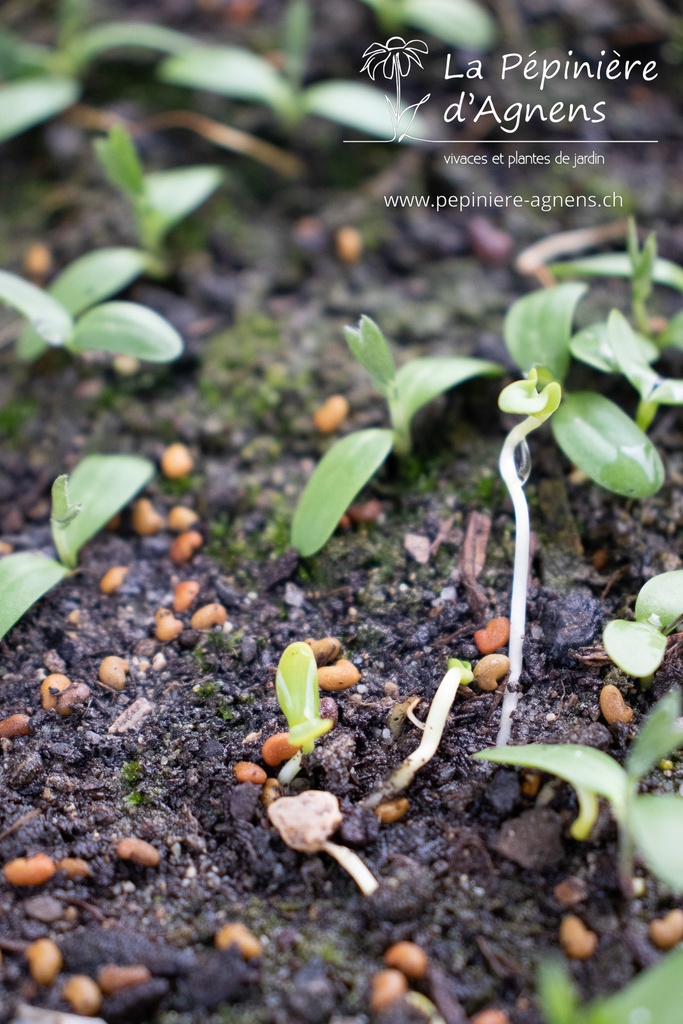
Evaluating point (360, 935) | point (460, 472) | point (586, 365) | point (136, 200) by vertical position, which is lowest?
point (360, 935)

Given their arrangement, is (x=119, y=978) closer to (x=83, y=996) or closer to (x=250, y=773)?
(x=83, y=996)

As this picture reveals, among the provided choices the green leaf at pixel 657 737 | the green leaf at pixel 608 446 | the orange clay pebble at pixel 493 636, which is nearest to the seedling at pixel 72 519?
the orange clay pebble at pixel 493 636

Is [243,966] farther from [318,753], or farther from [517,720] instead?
[517,720]

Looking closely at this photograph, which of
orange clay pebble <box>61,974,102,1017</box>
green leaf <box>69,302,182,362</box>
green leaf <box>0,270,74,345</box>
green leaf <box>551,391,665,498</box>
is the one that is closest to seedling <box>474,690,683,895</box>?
green leaf <box>551,391,665,498</box>

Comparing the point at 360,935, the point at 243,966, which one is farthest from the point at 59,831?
the point at 360,935

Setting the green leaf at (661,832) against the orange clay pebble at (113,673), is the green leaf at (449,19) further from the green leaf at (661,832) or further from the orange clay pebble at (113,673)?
the green leaf at (661,832)

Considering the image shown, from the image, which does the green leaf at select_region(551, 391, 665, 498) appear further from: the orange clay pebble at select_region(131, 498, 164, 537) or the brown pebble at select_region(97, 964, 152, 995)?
the brown pebble at select_region(97, 964, 152, 995)

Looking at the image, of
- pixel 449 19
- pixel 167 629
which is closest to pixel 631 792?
pixel 167 629
